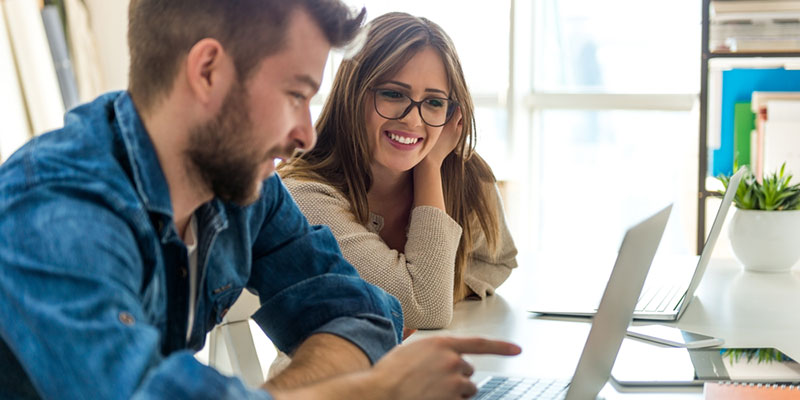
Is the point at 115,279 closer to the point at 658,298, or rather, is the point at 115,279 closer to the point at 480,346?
the point at 480,346

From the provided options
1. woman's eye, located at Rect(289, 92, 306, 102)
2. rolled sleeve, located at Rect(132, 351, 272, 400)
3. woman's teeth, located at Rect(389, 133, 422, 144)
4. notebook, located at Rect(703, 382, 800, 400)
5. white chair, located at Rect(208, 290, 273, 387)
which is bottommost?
white chair, located at Rect(208, 290, 273, 387)

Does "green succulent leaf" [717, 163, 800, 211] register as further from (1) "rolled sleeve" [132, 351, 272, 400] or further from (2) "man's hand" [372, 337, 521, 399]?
(1) "rolled sleeve" [132, 351, 272, 400]

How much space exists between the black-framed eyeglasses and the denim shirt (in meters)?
0.56

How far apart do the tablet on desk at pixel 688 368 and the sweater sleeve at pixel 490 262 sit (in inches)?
18.7

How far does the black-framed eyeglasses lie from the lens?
5.29 ft

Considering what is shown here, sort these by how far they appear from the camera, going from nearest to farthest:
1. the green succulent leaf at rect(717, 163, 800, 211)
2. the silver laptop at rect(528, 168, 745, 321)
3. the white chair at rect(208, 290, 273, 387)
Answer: the white chair at rect(208, 290, 273, 387)
the silver laptop at rect(528, 168, 745, 321)
the green succulent leaf at rect(717, 163, 800, 211)

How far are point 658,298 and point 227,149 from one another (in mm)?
1051

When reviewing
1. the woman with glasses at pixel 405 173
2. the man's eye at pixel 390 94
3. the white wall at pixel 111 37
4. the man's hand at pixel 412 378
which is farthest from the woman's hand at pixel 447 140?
the white wall at pixel 111 37

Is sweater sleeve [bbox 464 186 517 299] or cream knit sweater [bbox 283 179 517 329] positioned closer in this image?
cream knit sweater [bbox 283 179 517 329]

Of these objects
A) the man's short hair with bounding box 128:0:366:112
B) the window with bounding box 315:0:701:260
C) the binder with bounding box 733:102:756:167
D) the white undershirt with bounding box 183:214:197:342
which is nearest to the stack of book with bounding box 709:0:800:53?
the binder with bounding box 733:102:756:167

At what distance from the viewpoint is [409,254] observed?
4.92 ft

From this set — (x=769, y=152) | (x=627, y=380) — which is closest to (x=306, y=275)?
(x=627, y=380)

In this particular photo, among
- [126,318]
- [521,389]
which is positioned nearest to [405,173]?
[521,389]

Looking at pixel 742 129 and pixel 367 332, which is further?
pixel 742 129
